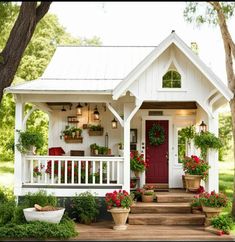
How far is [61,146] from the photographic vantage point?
14.7 m

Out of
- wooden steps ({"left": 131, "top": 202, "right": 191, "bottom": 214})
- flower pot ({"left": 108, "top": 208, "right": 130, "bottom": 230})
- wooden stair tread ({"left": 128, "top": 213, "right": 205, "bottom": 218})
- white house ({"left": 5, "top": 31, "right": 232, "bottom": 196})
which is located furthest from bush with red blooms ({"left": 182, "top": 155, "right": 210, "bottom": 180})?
flower pot ({"left": 108, "top": 208, "right": 130, "bottom": 230})

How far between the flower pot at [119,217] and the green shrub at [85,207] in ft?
2.59

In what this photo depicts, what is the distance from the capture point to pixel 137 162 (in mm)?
13273

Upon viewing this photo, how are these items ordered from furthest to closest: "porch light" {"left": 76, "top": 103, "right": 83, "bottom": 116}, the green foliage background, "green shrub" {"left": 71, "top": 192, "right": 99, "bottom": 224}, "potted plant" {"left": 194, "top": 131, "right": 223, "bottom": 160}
Result: the green foliage background → "porch light" {"left": 76, "top": 103, "right": 83, "bottom": 116} → "potted plant" {"left": 194, "top": 131, "right": 223, "bottom": 160} → "green shrub" {"left": 71, "top": 192, "right": 99, "bottom": 224}

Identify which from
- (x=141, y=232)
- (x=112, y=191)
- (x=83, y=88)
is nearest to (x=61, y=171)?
(x=112, y=191)

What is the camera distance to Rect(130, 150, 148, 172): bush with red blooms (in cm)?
1317

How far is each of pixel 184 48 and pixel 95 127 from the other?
4512 mm

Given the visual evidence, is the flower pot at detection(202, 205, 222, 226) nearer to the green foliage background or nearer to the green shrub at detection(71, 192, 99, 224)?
the green shrub at detection(71, 192, 99, 224)

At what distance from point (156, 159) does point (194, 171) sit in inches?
77.3

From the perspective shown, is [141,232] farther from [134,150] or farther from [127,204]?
[134,150]

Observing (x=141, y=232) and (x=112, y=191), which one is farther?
(x=112, y=191)

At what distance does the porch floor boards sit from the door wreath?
3582mm

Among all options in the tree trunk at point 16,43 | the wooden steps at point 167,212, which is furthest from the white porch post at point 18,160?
the wooden steps at point 167,212

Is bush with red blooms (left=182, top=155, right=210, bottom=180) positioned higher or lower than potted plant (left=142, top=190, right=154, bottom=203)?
higher
